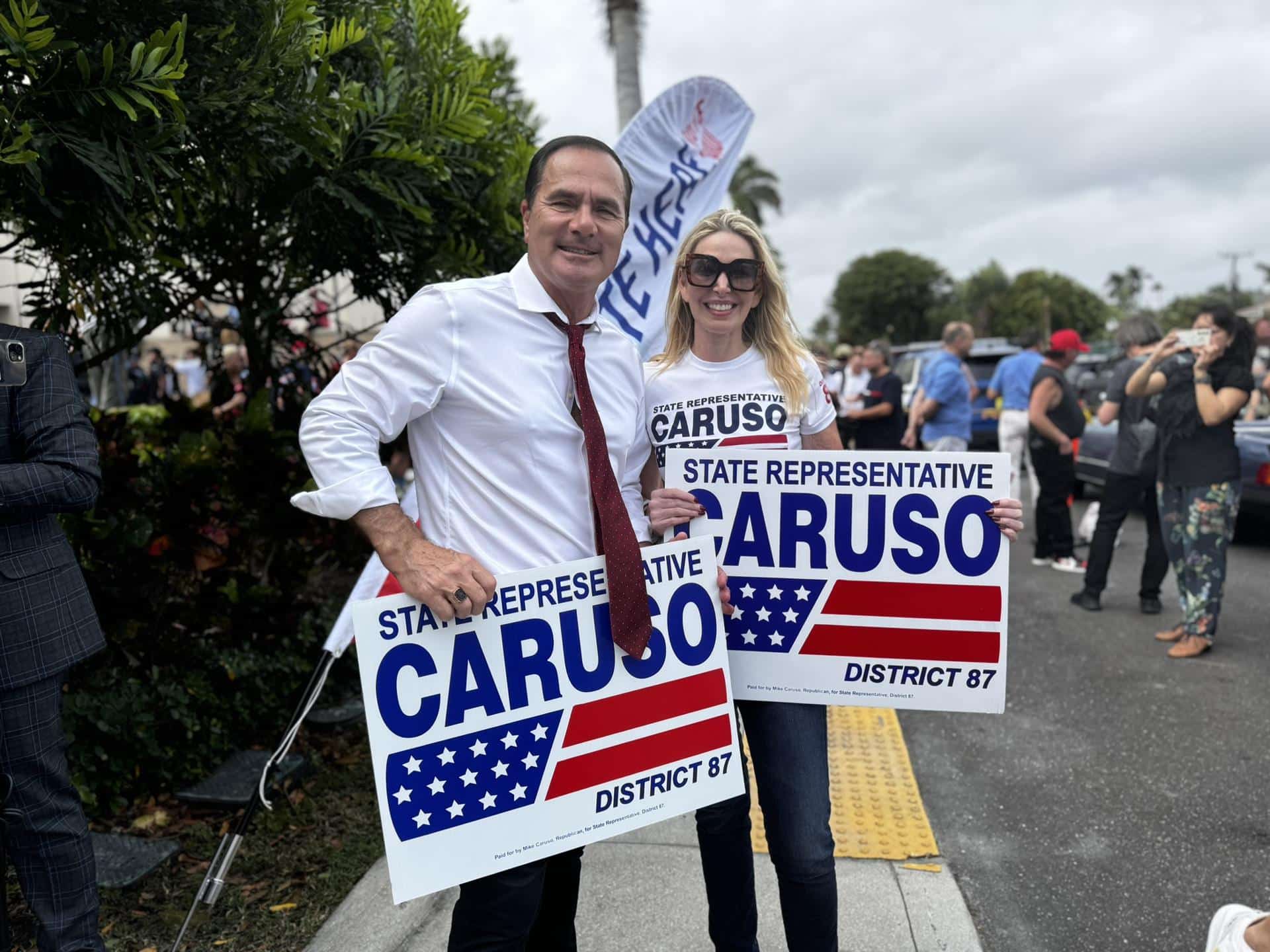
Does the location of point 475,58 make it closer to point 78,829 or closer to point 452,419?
point 452,419

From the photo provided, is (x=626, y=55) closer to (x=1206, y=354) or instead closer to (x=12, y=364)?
(x=1206, y=354)

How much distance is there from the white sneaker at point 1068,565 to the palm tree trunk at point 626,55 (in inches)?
237

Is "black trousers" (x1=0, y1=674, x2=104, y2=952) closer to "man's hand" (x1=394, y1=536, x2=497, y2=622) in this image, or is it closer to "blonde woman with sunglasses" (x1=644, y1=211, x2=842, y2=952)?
"man's hand" (x1=394, y1=536, x2=497, y2=622)

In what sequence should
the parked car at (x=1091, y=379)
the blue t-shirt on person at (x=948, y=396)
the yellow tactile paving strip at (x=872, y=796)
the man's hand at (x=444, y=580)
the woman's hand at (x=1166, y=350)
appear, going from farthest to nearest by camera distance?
the parked car at (x=1091, y=379) < the blue t-shirt on person at (x=948, y=396) < the woman's hand at (x=1166, y=350) < the yellow tactile paving strip at (x=872, y=796) < the man's hand at (x=444, y=580)

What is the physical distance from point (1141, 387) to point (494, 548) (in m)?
5.26

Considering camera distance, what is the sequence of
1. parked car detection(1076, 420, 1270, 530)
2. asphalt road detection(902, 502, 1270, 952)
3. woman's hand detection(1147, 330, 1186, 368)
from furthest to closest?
parked car detection(1076, 420, 1270, 530), woman's hand detection(1147, 330, 1186, 368), asphalt road detection(902, 502, 1270, 952)

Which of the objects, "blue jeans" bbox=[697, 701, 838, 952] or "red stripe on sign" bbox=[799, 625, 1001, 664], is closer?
"blue jeans" bbox=[697, 701, 838, 952]

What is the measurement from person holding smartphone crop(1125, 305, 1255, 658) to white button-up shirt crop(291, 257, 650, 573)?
4.67 m

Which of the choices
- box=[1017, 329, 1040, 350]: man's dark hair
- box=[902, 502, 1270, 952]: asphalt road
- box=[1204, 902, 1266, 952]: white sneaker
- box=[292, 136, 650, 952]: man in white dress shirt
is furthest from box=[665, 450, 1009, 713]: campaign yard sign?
box=[1017, 329, 1040, 350]: man's dark hair

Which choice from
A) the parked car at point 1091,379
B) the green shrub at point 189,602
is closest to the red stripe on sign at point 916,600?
the green shrub at point 189,602

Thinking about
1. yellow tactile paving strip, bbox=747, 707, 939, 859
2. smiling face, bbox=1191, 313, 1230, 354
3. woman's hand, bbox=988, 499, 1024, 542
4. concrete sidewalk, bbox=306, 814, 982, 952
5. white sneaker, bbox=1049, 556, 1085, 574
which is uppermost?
smiling face, bbox=1191, 313, 1230, 354

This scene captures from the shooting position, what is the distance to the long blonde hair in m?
2.42

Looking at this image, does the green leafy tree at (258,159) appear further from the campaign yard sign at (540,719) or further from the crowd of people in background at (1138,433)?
the crowd of people in background at (1138,433)

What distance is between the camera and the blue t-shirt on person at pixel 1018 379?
337 inches
